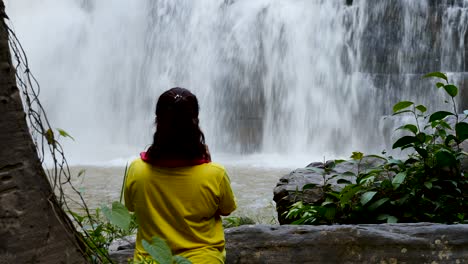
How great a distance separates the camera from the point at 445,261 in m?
3.03

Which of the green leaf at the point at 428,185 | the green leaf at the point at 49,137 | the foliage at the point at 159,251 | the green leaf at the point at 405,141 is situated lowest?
the green leaf at the point at 428,185

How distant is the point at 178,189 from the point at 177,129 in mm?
240

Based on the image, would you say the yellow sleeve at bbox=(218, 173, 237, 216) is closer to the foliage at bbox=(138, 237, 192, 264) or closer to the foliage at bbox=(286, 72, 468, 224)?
the foliage at bbox=(138, 237, 192, 264)

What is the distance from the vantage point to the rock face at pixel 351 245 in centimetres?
306

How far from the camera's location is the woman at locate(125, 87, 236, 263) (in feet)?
8.04

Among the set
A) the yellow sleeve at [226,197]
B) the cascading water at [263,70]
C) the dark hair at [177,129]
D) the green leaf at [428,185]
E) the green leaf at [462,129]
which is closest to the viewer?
the dark hair at [177,129]

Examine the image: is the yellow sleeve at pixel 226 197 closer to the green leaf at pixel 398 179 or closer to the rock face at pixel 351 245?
the rock face at pixel 351 245

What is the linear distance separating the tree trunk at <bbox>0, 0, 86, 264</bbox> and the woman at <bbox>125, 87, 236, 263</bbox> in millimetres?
802

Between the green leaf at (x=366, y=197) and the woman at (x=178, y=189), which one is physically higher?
the woman at (x=178, y=189)

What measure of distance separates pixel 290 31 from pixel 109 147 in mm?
4987

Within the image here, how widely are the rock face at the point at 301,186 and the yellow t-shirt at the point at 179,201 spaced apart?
1997 mm

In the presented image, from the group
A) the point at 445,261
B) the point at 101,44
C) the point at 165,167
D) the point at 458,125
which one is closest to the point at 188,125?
the point at 165,167

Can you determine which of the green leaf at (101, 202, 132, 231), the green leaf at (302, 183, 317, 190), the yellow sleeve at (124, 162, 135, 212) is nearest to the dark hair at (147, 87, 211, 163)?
the yellow sleeve at (124, 162, 135, 212)

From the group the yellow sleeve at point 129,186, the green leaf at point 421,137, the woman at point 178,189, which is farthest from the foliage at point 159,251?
the green leaf at point 421,137
